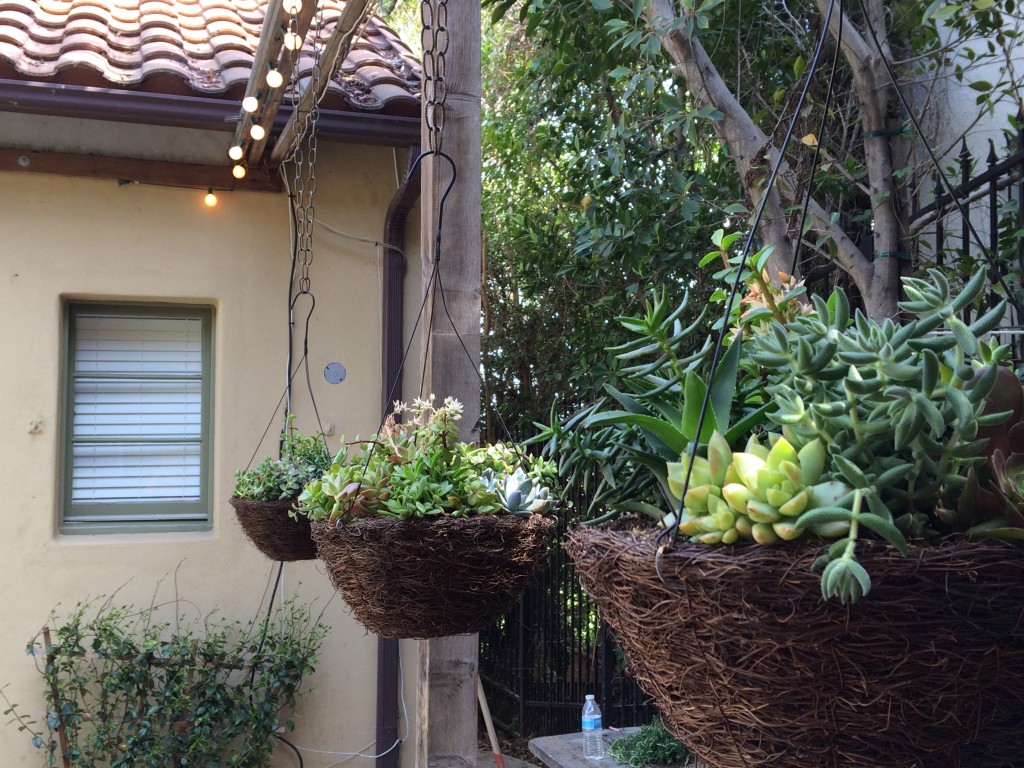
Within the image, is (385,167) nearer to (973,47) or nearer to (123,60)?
(123,60)

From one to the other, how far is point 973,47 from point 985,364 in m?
3.60

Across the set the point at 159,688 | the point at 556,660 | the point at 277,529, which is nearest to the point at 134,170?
the point at 277,529

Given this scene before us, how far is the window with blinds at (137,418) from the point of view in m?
4.30

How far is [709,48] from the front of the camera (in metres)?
4.12

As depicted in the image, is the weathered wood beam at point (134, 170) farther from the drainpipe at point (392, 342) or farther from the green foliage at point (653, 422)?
the green foliage at point (653, 422)

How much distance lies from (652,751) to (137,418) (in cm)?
Answer: 290

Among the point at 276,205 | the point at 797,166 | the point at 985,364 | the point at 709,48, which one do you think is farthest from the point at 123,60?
the point at 985,364

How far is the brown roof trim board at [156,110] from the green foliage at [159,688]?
222 centimetres

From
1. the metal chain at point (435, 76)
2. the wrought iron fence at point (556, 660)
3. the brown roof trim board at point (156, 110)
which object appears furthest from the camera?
the wrought iron fence at point (556, 660)

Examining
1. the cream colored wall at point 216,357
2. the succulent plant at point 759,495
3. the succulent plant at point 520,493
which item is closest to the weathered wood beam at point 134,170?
the cream colored wall at point 216,357

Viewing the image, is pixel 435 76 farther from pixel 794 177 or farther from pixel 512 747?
pixel 512 747

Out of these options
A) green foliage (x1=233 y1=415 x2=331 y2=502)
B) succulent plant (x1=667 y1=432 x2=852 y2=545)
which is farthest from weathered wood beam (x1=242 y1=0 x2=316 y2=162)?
succulent plant (x1=667 y1=432 x2=852 y2=545)

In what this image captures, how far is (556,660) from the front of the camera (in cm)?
567

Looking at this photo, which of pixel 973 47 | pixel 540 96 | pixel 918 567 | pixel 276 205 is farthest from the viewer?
pixel 540 96
